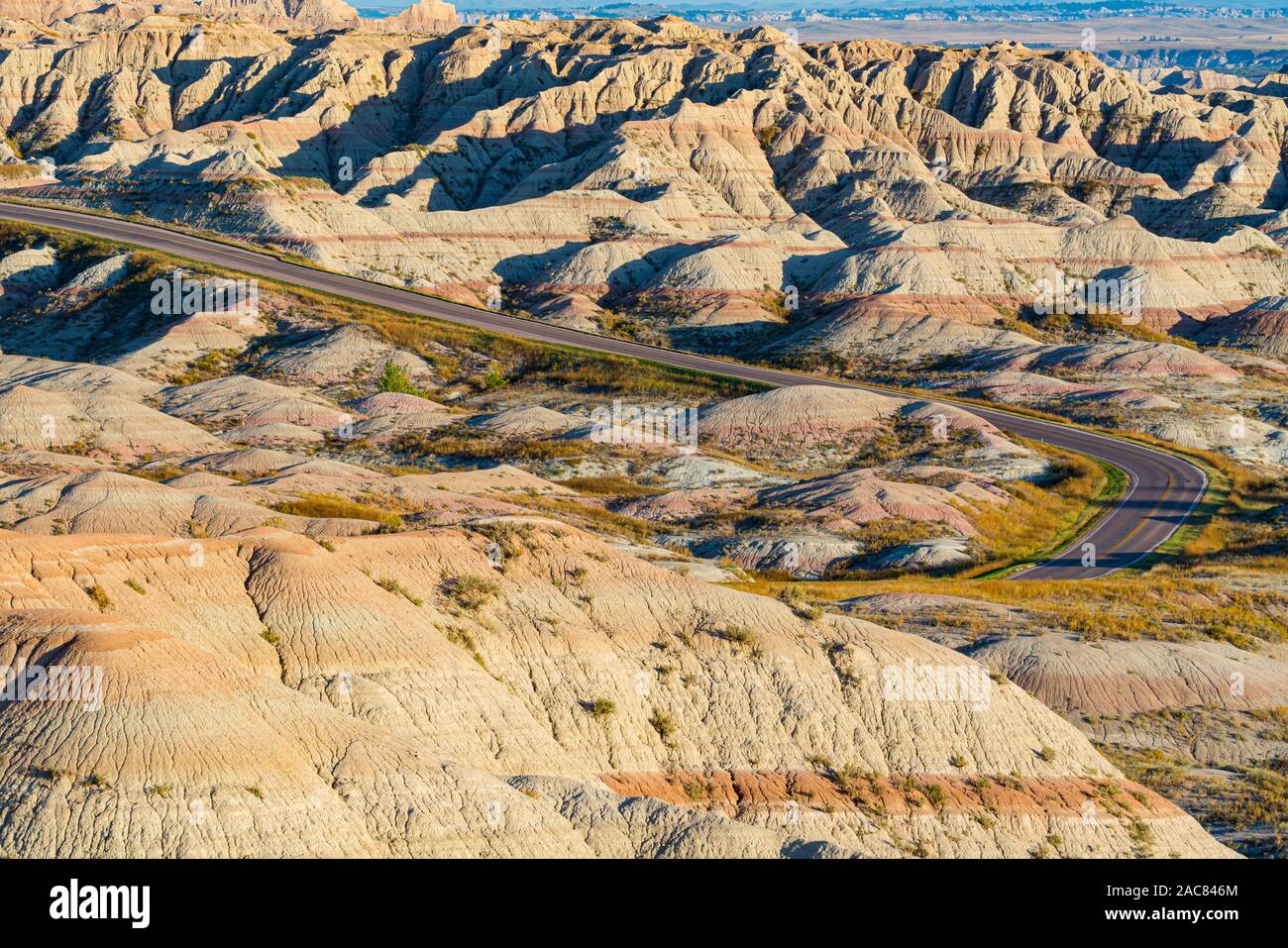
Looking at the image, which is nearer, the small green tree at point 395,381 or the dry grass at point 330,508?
the dry grass at point 330,508

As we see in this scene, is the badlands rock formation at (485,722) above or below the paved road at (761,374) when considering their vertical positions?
above

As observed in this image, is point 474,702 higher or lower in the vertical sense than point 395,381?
higher

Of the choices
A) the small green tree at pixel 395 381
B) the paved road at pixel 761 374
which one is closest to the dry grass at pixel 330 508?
the paved road at pixel 761 374

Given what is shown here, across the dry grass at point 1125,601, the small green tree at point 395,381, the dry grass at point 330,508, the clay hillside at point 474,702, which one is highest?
the clay hillside at point 474,702

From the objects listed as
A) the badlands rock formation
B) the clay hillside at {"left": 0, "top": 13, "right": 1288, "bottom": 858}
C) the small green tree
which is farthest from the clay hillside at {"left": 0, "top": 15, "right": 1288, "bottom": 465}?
the badlands rock formation

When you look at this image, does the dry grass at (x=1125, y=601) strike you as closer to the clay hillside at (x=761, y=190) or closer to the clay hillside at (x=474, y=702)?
the clay hillside at (x=474, y=702)

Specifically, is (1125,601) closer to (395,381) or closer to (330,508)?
(330,508)

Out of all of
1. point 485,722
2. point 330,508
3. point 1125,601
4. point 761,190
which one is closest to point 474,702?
point 485,722

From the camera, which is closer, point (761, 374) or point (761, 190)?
point (761, 374)

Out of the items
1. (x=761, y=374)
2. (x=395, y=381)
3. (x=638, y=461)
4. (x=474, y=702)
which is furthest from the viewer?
(x=761, y=374)

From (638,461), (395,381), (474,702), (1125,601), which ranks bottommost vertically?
(395,381)

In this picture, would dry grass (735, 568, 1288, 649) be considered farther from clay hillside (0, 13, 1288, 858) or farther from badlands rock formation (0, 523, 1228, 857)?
badlands rock formation (0, 523, 1228, 857)
